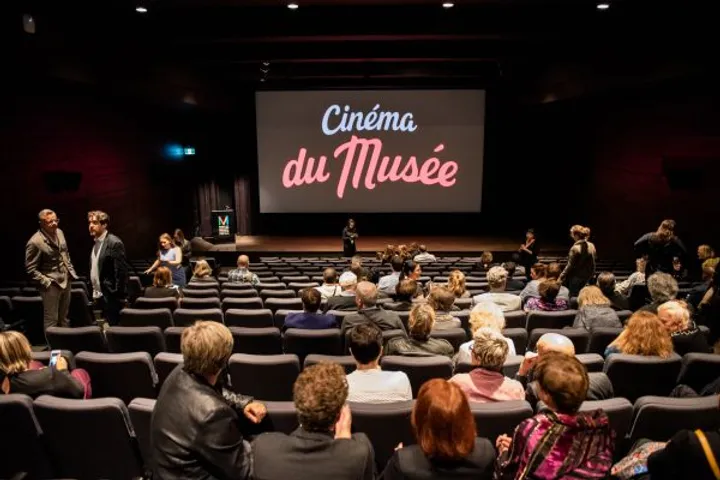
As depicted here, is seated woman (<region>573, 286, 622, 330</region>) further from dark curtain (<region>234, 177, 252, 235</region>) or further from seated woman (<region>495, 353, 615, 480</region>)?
dark curtain (<region>234, 177, 252, 235</region>)

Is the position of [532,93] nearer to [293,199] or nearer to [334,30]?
[334,30]

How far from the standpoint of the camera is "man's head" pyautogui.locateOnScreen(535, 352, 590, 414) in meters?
2.01

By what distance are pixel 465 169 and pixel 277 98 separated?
5789mm

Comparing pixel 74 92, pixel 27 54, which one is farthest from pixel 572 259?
pixel 74 92

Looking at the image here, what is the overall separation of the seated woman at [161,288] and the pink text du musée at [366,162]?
31.0 ft

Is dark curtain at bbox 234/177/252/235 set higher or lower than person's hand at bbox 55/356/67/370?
higher

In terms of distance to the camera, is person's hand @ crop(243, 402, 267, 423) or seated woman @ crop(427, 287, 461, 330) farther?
seated woman @ crop(427, 287, 461, 330)

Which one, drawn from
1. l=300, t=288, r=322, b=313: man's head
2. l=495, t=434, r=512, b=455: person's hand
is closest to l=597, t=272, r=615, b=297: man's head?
l=300, t=288, r=322, b=313: man's head

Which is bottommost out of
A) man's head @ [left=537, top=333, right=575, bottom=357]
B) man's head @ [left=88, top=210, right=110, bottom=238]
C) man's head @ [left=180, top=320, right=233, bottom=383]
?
man's head @ [left=537, top=333, right=575, bottom=357]

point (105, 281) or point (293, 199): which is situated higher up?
point (293, 199)

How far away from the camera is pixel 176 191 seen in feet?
47.5

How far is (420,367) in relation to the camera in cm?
321

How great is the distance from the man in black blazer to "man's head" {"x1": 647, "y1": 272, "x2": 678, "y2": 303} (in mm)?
5399

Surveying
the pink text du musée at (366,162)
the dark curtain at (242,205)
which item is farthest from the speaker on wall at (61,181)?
the dark curtain at (242,205)
